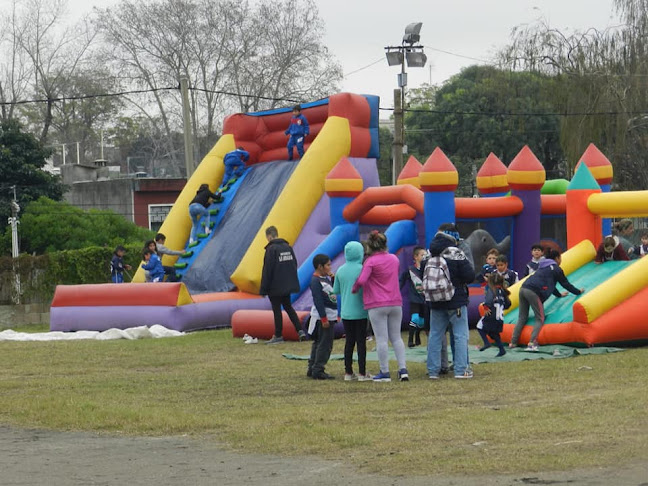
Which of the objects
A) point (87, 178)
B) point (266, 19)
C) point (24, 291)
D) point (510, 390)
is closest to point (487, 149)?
point (266, 19)

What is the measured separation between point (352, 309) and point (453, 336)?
106 cm

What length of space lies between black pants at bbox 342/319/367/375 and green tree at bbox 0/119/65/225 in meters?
23.6

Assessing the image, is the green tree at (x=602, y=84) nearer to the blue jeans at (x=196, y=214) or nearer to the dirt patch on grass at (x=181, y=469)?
the blue jeans at (x=196, y=214)

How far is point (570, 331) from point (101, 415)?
21.0 feet

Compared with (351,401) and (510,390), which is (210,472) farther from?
(510,390)

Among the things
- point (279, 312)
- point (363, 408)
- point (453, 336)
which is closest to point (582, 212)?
point (279, 312)

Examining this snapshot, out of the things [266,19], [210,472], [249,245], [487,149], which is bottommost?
[210,472]

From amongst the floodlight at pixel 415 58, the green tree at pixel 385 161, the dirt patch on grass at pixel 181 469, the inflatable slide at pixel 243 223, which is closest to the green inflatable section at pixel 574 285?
the inflatable slide at pixel 243 223

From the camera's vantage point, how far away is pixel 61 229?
32250 millimetres

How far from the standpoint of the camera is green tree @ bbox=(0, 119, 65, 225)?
34438 mm

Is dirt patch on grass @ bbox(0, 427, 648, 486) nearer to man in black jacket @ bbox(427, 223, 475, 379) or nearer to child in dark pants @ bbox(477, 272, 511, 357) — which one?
man in black jacket @ bbox(427, 223, 475, 379)

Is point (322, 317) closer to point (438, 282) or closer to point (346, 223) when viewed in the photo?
point (438, 282)

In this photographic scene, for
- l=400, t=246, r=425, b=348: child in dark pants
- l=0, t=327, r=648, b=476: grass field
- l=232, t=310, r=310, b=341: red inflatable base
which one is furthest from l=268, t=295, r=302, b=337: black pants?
l=400, t=246, r=425, b=348: child in dark pants

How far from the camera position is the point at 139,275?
2203cm
